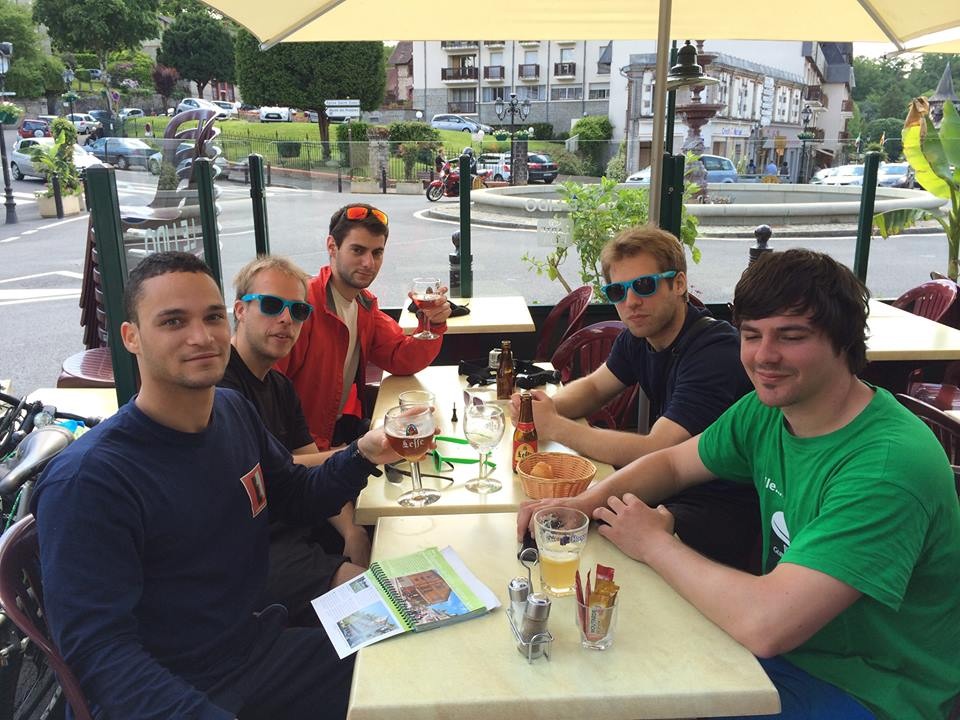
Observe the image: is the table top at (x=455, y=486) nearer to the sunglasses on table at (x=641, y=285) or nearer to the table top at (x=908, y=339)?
the sunglasses on table at (x=641, y=285)

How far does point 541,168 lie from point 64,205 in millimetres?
17068

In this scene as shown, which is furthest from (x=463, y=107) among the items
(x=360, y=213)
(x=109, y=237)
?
(x=109, y=237)

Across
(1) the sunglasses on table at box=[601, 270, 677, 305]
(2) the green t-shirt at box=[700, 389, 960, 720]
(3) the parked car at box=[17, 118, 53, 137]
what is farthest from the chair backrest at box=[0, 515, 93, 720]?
(3) the parked car at box=[17, 118, 53, 137]

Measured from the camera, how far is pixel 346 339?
3.62 m

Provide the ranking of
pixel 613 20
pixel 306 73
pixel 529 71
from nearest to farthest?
pixel 613 20, pixel 306 73, pixel 529 71

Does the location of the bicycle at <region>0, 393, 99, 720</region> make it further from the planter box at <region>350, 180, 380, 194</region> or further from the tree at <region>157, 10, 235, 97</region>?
the tree at <region>157, 10, 235, 97</region>

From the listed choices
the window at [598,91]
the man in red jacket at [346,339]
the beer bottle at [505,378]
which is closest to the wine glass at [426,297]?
the man in red jacket at [346,339]

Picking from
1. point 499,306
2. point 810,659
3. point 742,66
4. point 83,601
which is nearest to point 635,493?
point 810,659

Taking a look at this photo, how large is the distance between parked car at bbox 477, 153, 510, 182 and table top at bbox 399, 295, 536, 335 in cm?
273

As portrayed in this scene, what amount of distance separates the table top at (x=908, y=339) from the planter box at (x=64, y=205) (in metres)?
19.8

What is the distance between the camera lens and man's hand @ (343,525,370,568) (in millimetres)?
2662

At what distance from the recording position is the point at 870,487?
1509mm

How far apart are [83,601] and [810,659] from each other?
161cm

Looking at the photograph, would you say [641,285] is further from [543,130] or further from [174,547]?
[543,130]
